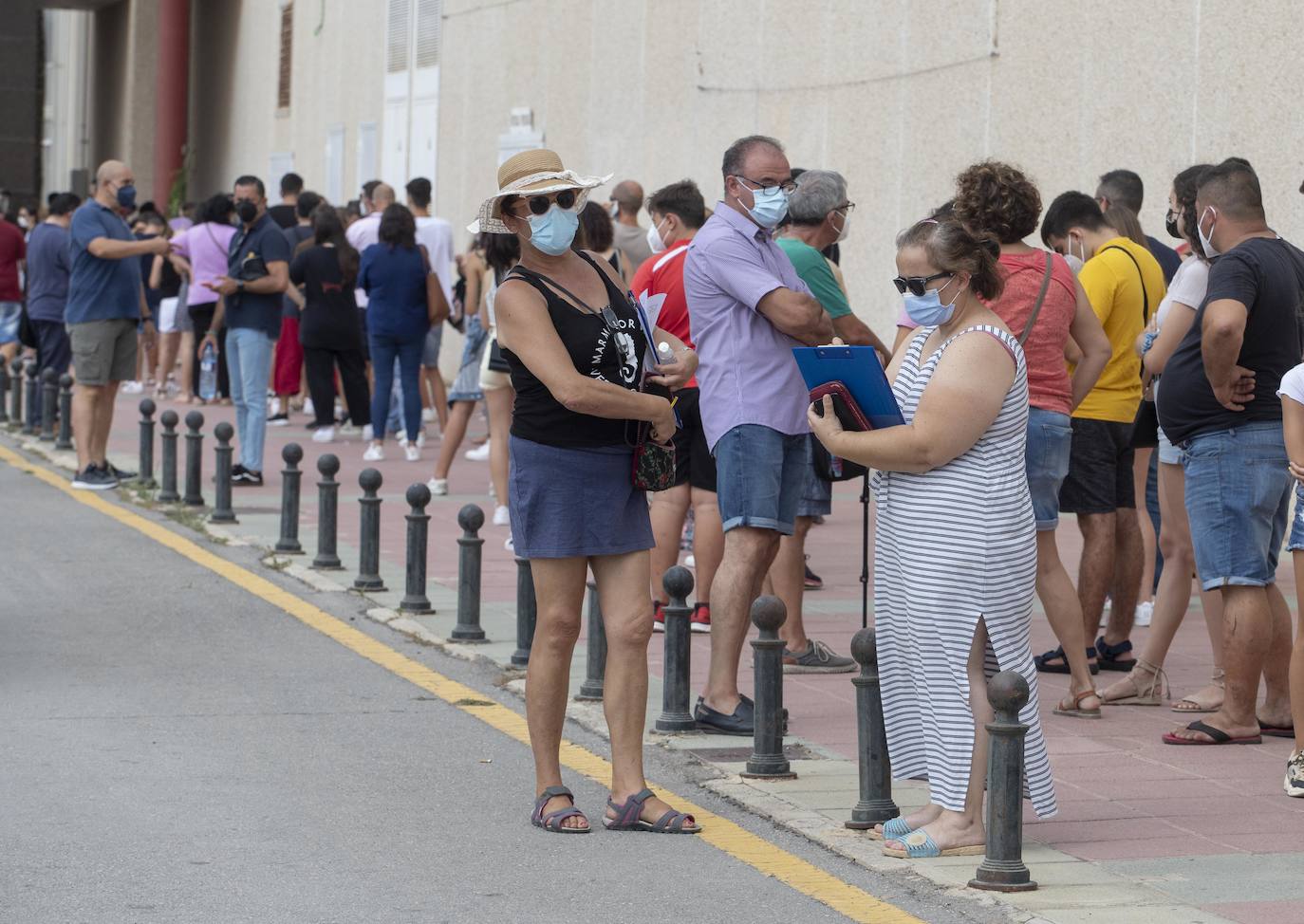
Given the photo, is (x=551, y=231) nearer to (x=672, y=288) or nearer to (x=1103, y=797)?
(x=1103, y=797)

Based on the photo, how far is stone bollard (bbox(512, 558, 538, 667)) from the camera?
827cm

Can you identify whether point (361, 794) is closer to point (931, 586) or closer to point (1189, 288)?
point (931, 586)


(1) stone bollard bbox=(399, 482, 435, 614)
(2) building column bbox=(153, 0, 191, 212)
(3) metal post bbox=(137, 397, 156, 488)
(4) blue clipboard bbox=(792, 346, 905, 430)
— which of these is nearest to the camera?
(4) blue clipboard bbox=(792, 346, 905, 430)

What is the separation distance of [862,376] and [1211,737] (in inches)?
91.9

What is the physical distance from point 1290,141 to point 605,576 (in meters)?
7.38

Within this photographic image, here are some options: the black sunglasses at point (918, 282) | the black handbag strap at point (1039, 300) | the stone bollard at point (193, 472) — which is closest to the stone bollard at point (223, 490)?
the stone bollard at point (193, 472)

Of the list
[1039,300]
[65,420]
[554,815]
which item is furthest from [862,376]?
[65,420]

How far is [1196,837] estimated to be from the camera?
19.2 ft

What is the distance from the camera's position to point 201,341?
21.2 metres

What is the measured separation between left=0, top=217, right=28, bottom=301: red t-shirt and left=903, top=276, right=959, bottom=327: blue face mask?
661 inches

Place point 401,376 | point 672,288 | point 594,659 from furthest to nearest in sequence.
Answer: point 401,376
point 672,288
point 594,659

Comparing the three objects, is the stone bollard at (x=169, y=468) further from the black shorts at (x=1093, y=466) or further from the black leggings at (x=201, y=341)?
→ the black shorts at (x=1093, y=466)

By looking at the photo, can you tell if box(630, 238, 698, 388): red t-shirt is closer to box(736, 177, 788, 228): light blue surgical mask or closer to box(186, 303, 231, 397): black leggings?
box(736, 177, 788, 228): light blue surgical mask

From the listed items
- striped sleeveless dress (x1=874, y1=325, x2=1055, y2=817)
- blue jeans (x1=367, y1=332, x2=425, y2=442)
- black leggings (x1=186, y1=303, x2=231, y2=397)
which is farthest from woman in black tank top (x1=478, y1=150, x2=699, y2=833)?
black leggings (x1=186, y1=303, x2=231, y2=397)
